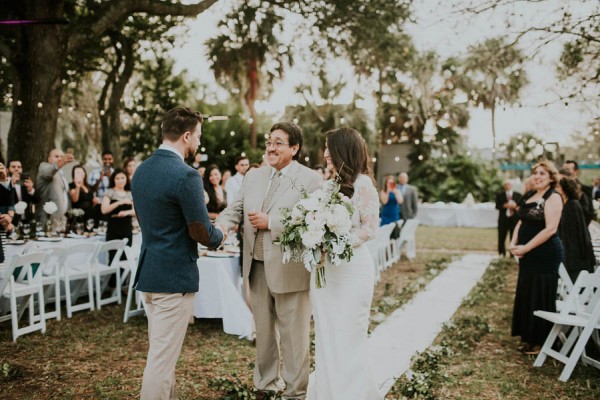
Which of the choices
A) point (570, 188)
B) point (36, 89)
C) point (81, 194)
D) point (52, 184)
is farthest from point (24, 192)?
point (570, 188)

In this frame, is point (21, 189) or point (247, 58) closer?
point (21, 189)

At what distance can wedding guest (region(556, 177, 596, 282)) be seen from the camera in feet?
20.8

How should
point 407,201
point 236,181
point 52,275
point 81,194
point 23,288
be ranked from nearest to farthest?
point 23,288 < point 52,275 < point 236,181 < point 81,194 < point 407,201

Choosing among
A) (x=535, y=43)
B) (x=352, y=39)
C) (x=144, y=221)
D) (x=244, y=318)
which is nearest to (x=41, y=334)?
(x=244, y=318)

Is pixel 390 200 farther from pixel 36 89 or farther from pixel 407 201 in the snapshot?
pixel 36 89

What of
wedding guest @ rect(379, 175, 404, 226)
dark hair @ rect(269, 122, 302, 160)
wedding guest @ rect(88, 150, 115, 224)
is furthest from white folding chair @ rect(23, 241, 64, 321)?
wedding guest @ rect(379, 175, 404, 226)

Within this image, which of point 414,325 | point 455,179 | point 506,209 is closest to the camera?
point 414,325

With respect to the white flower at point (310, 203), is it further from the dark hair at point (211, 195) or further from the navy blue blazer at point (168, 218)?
the dark hair at point (211, 195)

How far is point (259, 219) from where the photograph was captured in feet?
12.1

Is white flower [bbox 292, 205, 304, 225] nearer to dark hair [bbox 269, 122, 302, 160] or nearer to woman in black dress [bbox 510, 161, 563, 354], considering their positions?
dark hair [bbox 269, 122, 302, 160]

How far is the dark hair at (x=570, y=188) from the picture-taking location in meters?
6.18

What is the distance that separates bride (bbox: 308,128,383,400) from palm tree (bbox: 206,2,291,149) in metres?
14.2

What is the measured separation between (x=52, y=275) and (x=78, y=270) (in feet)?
0.99

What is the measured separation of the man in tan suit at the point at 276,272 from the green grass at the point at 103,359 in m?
0.70
